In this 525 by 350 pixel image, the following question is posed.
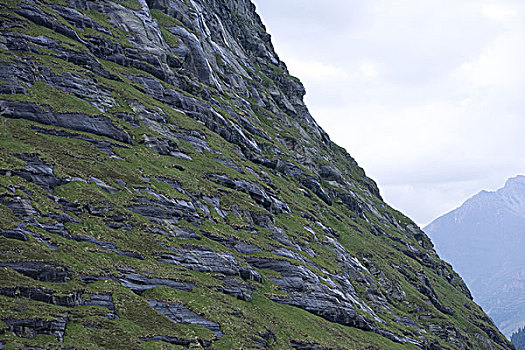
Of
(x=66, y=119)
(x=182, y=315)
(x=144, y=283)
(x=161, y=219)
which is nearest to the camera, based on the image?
(x=182, y=315)

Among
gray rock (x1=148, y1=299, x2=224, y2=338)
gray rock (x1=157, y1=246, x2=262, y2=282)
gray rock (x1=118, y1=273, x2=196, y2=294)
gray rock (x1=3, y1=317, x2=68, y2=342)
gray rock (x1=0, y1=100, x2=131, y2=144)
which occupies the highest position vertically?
gray rock (x1=0, y1=100, x2=131, y2=144)

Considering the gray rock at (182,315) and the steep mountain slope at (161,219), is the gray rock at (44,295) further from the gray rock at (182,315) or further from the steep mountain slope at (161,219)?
the gray rock at (182,315)

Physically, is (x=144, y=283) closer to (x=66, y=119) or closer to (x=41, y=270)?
(x=41, y=270)

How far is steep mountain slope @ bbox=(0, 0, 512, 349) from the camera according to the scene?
46.1 metres

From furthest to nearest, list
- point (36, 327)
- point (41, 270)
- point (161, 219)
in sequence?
point (161, 219) → point (41, 270) → point (36, 327)

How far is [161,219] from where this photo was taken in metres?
69.4

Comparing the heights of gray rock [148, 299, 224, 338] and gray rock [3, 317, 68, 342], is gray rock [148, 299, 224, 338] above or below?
above

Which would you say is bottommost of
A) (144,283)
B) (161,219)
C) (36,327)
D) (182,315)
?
(36,327)

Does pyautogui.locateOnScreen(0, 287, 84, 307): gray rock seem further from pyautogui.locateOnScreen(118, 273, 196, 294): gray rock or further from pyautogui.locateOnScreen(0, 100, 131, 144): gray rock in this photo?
pyautogui.locateOnScreen(0, 100, 131, 144): gray rock

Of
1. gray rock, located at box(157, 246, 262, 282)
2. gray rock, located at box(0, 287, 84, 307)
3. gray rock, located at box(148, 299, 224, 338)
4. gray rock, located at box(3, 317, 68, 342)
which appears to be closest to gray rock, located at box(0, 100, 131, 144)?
gray rock, located at box(157, 246, 262, 282)

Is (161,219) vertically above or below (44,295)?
above

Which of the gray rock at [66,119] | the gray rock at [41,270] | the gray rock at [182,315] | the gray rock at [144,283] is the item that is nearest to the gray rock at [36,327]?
the gray rock at [41,270]

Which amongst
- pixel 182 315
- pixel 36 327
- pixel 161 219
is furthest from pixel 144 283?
pixel 161 219

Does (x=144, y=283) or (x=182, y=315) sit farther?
(x=144, y=283)
